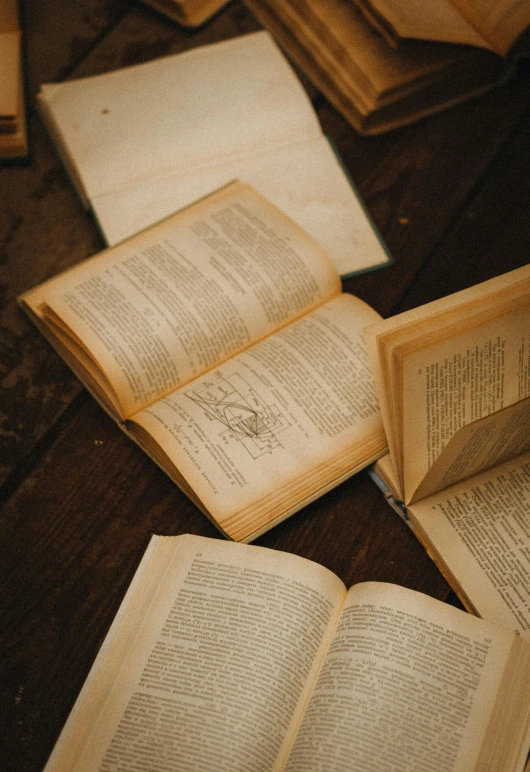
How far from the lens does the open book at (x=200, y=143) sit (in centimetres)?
92

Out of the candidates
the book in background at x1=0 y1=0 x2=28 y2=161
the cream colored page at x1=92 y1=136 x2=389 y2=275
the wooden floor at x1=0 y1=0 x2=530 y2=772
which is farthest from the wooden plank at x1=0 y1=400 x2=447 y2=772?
the book in background at x1=0 y1=0 x2=28 y2=161

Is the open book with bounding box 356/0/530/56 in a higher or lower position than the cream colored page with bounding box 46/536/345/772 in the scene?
higher

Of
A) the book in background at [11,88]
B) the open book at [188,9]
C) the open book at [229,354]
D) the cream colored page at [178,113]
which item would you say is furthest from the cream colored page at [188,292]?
the open book at [188,9]

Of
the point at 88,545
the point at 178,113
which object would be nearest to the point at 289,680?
the point at 88,545

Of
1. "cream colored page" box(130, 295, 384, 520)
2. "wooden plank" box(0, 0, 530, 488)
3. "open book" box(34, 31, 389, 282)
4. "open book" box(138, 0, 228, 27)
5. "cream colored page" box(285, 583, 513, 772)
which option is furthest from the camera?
"open book" box(138, 0, 228, 27)

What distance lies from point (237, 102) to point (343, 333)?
0.42m

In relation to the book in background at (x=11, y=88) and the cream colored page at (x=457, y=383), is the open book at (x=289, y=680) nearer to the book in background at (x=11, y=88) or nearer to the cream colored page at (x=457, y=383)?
the cream colored page at (x=457, y=383)

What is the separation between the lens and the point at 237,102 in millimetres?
1001

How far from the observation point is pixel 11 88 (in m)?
0.93

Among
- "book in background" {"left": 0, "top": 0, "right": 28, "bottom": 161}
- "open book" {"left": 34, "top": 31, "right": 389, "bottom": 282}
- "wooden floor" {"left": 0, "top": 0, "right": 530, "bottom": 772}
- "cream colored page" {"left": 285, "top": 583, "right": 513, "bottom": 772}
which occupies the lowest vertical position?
"cream colored page" {"left": 285, "top": 583, "right": 513, "bottom": 772}

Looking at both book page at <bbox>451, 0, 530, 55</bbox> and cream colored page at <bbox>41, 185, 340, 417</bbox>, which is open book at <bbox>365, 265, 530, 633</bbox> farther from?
book page at <bbox>451, 0, 530, 55</bbox>

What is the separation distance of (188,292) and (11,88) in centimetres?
40

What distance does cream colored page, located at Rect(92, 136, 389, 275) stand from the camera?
90 centimetres

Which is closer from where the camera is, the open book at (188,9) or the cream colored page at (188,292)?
the cream colored page at (188,292)
